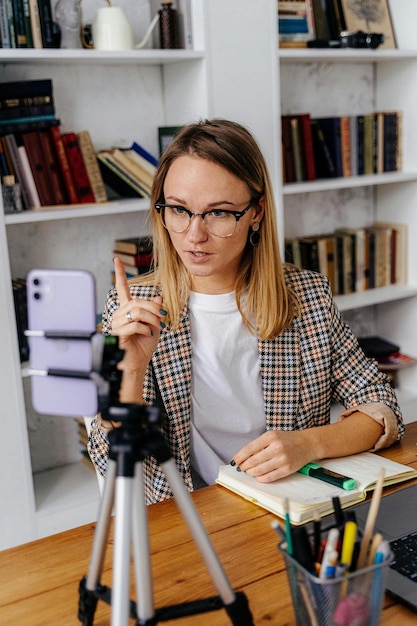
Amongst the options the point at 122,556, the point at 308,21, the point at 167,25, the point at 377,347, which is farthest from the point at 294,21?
the point at 122,556

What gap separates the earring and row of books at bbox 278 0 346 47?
144cm

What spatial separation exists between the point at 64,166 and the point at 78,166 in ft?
0.17

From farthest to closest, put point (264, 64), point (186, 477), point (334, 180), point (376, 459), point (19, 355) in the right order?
point (334, 180) → point (264, 64) → point (19, 355) → point (186, 477) → point (376, 459)

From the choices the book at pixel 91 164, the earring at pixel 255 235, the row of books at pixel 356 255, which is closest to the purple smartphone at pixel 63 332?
the earring at pixel 255 235

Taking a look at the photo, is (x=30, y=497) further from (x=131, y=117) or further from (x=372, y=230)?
(x=372, y=230)

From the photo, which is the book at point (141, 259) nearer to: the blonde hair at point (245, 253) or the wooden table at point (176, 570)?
the blonde hair at point (245, 253)

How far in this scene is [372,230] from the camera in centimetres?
338

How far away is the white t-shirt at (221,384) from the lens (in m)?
1.65

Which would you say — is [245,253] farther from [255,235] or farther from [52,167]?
[52,167]

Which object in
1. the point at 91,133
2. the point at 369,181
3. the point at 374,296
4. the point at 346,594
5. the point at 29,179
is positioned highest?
the point at 91,133

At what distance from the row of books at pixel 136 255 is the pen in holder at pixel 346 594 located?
1.86 meters

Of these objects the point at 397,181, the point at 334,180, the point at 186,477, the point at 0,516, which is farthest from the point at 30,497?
the point at 397,181

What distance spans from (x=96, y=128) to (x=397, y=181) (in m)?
1.37

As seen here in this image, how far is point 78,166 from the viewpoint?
2484 mm
